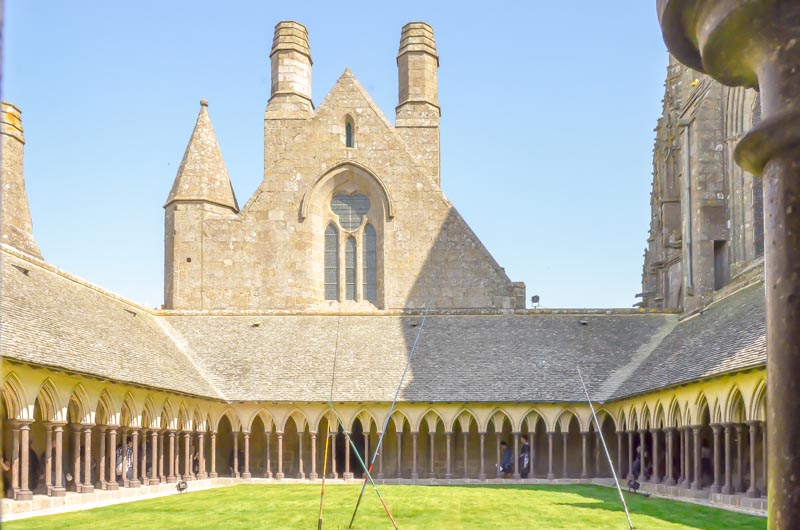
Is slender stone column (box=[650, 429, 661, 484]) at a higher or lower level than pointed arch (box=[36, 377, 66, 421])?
lower

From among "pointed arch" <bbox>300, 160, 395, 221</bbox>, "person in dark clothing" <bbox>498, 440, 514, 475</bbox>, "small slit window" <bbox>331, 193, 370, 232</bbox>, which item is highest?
"pointed arch" <bbox>300, 160, 395, 221</bbox>

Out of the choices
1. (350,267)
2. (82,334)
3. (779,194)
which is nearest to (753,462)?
(82,334)

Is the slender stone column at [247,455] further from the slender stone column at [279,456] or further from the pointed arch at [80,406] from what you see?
the pointed arch at [80,406]

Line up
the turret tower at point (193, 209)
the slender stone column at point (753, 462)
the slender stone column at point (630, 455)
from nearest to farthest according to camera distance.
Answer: the slender stone column at point (753, 462) → the slender stone column at point (630, 455) → the turret tower at point (193, 209)

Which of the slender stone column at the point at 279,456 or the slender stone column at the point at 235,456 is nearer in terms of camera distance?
the slender stone column at the point at 235,456

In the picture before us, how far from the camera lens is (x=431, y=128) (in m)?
44.3

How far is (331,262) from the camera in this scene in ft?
134

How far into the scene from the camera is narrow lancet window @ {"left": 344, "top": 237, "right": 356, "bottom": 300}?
134 ft

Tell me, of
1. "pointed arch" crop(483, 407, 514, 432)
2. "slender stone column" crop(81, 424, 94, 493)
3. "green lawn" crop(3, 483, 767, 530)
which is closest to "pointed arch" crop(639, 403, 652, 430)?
"green lawn" crop(3, 483, 767, 530)

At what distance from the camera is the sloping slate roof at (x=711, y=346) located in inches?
853

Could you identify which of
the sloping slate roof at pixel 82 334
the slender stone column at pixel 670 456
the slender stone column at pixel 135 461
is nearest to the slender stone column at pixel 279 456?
the sloping slate roof at pixel 82 334

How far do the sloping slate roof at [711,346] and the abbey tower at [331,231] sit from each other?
8469 millimetres

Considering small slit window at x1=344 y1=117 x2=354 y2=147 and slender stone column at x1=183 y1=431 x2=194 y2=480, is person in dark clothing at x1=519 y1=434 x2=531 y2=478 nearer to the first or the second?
slender stone column at x1=183 y1=431 x2=194 y2=480

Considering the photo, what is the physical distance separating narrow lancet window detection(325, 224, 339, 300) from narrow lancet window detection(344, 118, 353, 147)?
3354 mm
